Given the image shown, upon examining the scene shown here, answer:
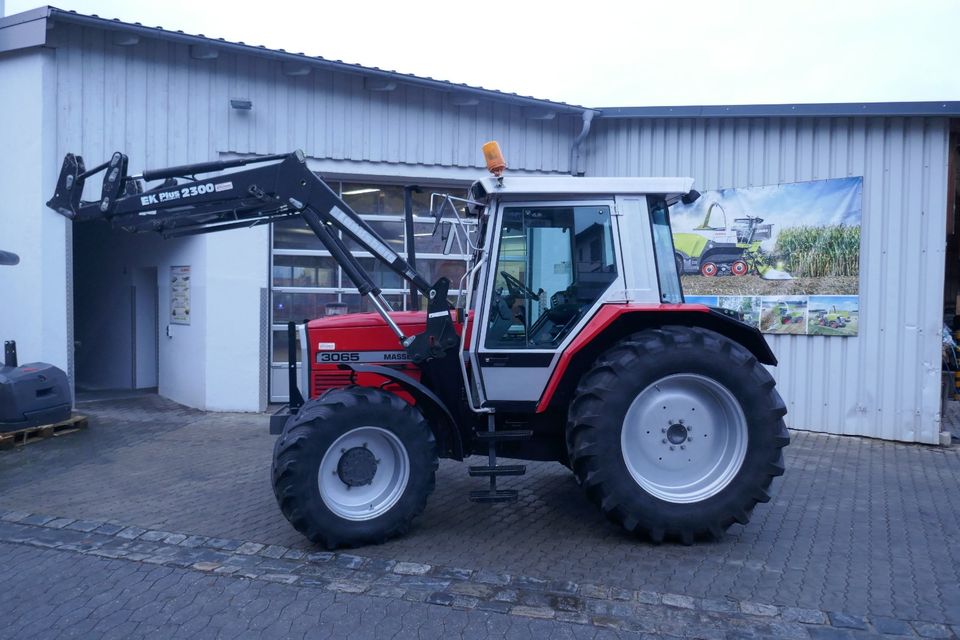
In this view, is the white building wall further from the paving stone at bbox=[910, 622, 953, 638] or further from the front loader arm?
the paving stone at bbox=[910, 622, 953, 638]

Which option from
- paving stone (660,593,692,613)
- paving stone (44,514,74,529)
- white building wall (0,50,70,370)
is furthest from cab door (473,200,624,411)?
white building wall (0,50,70,370)

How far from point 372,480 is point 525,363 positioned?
1357 millimetres

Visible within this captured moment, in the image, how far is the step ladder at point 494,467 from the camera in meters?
5.41

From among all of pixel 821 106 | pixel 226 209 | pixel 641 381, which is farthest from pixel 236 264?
pixel 821 106

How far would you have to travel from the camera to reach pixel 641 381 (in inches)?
207

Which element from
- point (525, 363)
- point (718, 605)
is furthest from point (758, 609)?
point (525, 363)

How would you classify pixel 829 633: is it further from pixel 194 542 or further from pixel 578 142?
pixel 578 142

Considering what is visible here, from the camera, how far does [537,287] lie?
5613 mm

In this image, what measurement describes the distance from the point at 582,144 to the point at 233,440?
20.6ft

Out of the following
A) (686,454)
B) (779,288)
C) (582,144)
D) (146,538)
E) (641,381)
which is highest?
(582,144)

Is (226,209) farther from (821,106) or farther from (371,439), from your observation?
(821,106)

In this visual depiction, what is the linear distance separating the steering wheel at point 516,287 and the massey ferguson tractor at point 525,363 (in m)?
0.02

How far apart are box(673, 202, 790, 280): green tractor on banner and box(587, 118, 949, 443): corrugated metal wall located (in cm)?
63

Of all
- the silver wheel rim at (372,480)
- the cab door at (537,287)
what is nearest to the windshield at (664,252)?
the cab door at (537,287)
